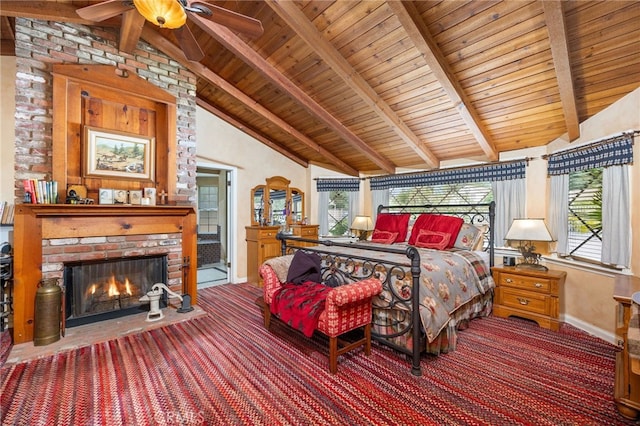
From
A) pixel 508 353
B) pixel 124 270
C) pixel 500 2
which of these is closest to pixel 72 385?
pixel 124 270

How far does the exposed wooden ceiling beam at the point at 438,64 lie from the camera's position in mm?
2354

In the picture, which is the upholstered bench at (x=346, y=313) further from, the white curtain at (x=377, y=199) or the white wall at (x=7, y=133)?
the white wall at (x=7, y=133)

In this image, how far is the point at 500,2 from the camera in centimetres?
224

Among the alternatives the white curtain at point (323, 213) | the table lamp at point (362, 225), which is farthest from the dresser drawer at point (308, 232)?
the table lamp at point (362, 225)

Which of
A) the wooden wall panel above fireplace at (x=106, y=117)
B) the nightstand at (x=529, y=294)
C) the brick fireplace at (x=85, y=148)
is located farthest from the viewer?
the nightstand at (x=529, y=294)

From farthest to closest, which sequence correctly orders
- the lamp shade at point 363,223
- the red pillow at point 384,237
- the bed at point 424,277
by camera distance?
1. the lamp shade at point 363,223
2. the red pillow at point 384,237
3. the bed at point 424,277

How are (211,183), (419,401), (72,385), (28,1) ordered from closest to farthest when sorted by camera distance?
(419,401) → (72,385) → (28,1) → (211,183)

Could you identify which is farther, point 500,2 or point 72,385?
point 500,2

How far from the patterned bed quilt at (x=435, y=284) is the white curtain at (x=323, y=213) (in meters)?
2.52

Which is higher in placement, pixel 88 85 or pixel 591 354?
pixel 88 85

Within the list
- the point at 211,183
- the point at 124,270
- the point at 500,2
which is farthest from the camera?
the point at 211,183

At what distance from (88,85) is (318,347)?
11.6 feet

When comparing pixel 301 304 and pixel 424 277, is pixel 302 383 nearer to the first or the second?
pixel 301 304

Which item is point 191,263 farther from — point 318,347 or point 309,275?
point 318,347
